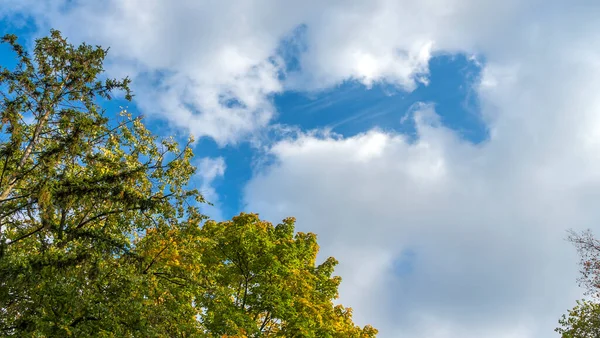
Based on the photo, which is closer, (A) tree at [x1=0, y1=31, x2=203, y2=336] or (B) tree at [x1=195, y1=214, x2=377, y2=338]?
(A) tree at [x1=0, y1=31, x2=203, y2=336]

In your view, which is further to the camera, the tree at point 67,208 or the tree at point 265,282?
the tree at point 265,282

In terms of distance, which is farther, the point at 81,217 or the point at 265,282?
the point at 265,282

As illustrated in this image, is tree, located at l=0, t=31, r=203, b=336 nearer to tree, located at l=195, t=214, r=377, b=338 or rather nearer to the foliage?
tree, located at l=195, t=214, r=377, b=338

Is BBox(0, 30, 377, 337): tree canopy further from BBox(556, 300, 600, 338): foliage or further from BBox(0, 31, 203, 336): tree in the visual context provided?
BBox(556, 300, 600, 338): foliage

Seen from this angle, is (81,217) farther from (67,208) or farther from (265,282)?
(265,282)

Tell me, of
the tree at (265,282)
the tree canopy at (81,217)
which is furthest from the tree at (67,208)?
the tree at (265,282)

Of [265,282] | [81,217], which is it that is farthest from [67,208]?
[265,282]

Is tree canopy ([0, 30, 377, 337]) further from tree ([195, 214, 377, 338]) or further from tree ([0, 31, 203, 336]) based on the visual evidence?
tree ([195, 214, 377, 338])

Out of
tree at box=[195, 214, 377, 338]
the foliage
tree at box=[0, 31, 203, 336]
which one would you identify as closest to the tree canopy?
tree at box=[0, 31, 203, 336]

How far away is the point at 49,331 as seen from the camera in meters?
13.4

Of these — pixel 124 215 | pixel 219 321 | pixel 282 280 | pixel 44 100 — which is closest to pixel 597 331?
pixel 282 280

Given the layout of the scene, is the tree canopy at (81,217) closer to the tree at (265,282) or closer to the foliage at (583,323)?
the tree at (265,282)

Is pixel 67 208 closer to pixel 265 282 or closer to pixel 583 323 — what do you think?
pixel 265 282

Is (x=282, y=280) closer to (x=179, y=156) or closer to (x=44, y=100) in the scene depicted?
(x=179, y=156)
